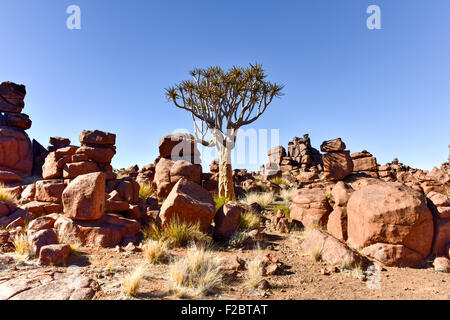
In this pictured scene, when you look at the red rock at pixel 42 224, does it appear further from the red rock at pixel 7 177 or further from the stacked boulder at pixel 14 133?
the stacked boulder at pixel 14 133

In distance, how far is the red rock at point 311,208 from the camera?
8.22 m

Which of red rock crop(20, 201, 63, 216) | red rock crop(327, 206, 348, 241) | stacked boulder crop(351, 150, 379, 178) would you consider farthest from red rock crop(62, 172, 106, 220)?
stacked boulder crop(351, 150, 379, 178)

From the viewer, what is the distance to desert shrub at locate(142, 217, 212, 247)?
647 centimetres

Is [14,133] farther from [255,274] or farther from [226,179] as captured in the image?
[255,274]

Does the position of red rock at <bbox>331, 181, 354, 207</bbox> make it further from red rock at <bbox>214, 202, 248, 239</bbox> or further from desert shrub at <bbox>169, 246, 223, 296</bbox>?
desert shrub at <bbox>169, 246, 223, 296</bbox>

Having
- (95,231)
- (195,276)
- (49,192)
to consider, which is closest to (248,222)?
(195,276)

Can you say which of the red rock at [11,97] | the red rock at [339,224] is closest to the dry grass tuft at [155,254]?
the red rock at [339,224]

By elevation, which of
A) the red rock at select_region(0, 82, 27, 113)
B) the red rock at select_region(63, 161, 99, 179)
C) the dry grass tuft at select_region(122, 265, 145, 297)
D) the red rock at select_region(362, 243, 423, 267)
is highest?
the red rock at select_region(0, 82, 27, 113)

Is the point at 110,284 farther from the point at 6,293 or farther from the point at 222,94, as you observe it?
the point at 222,94

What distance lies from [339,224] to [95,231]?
6.65m

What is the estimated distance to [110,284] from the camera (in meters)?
4.15

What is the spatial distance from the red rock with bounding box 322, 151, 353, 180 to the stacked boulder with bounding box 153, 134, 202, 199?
6.82 metres

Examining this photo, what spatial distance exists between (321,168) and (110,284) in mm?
29750

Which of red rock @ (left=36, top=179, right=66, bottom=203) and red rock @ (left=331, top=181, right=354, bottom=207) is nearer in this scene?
red rock @ (left=331, top=181, right=354, bottom=207)
